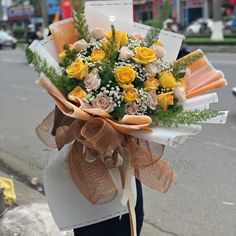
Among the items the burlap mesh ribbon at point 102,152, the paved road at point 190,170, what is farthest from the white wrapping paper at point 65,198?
the paved road at point 190,170

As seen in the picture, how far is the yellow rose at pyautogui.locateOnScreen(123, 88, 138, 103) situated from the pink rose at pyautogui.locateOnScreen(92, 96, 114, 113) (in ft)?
0.21

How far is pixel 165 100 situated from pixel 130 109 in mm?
Answer: 159

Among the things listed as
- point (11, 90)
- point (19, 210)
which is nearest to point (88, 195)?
point (19, 210)

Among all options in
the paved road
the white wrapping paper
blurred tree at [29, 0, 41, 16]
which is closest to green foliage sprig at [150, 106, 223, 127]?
the white wrapping paper

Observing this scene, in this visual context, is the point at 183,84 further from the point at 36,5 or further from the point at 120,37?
the point at 36,5

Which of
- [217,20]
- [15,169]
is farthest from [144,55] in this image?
[217,20]

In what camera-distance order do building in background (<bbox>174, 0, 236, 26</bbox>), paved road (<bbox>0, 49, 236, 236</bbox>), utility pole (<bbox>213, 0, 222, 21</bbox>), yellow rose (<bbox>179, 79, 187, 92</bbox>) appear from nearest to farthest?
yellow rose (<bbox>179, 79, 187, 92</bbox>), paved road (<bbox>0, 49, 236, 236</bbox>), utility pole (<bbox>213, 0, 222, 21</bbox>), building in background (<bbox>174, 0, 236, 26</bbox>)

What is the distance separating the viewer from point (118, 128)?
6.88ft

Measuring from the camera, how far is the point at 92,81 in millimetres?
2137

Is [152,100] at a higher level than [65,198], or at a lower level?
higher

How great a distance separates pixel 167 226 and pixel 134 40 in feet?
7.27

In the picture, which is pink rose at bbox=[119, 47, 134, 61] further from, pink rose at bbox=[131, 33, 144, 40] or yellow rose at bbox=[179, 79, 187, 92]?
yellow rose at bbox=[179, 79, 187, 92]

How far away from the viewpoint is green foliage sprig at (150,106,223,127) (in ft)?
6.99

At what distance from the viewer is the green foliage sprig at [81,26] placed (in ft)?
7.36
